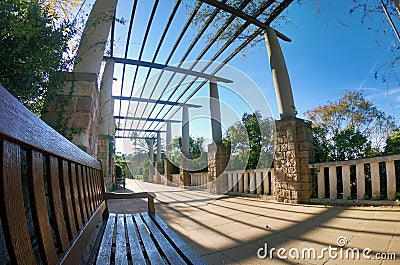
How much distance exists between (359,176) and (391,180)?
0.38m

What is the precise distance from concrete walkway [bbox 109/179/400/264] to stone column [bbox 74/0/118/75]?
2152mm

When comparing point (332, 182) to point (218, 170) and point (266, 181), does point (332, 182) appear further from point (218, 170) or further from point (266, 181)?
point (218, 170)

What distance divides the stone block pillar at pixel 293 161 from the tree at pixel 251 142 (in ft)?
2.58

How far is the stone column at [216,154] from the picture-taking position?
6.16m

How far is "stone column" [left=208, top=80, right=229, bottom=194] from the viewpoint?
616cm

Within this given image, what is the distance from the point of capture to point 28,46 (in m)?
1.41

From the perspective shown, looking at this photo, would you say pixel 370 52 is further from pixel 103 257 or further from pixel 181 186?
pixel 181 186

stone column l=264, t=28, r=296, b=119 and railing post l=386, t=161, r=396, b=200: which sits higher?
stone column l=264, t=28, r=296, b=119

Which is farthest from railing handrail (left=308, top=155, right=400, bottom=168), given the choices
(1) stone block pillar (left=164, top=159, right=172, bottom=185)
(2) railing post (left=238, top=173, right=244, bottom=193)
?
(1) stone block pillar (left=164, top=159, right=172, bottom=185)

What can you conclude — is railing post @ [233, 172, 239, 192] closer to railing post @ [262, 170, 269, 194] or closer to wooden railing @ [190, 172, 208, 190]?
railing post @ [262, 170, 269, 194]

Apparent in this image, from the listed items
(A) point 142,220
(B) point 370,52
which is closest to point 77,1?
(A) point 142,220

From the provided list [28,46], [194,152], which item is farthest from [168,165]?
[28,46]

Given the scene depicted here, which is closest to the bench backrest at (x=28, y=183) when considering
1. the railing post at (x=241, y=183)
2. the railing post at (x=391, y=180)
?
the railing post at (x=391, y=180)

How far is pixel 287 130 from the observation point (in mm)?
4117
